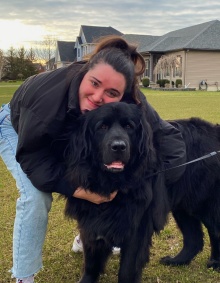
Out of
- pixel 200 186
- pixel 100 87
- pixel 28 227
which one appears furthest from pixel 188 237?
pixel 100 87

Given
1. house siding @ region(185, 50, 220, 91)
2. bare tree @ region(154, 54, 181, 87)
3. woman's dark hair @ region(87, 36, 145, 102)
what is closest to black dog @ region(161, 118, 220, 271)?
woman's dark hair @ region(87, 36, 145, 102)

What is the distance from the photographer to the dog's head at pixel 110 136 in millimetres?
2266

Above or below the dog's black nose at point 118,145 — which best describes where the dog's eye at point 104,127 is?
above

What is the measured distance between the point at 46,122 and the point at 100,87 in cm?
38

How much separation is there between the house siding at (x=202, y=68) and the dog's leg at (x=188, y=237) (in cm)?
3519

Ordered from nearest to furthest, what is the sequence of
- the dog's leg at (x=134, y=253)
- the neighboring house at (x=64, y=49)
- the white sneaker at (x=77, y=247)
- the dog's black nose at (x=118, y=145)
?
the dog's black nose at (x=118, y=145) → the dog's leg at (x=134, y=253) → the white sneaker at (x=77, y=247) → the neighboring house at (x=64, y=49)

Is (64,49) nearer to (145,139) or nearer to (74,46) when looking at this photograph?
(74,46)

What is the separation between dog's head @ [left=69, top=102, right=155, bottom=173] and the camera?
7.43 ft

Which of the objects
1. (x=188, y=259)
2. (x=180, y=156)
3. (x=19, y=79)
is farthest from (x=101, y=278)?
(x=19, y=79)

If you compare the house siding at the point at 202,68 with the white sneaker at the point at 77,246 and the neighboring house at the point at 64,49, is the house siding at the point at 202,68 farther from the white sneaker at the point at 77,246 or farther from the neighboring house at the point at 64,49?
the white sneaker at the point at 77,246

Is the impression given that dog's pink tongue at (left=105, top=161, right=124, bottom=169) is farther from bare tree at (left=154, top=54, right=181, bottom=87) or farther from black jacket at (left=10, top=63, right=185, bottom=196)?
bare tree at (left=154, top=54, right=181, bottom=87)

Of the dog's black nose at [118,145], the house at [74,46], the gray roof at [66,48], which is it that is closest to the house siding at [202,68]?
the house at [74,46]

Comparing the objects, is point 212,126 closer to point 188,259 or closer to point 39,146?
point 188,259

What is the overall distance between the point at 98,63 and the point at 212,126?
1.16m
